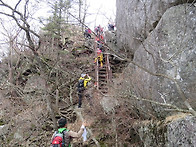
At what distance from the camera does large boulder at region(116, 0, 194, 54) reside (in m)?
6.17

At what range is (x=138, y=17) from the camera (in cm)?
741

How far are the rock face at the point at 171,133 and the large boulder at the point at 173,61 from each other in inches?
17.7

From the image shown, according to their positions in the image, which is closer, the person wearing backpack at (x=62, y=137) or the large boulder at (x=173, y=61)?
the person wearing backpack at (x=62, y=137)

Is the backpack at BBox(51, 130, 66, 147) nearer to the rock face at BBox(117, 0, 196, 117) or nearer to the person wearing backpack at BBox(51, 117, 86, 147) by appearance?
the person wearing backpack at BBox(51, 117, 86, 147)

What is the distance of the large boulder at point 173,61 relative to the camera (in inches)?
180

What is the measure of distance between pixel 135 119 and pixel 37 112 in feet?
17.9

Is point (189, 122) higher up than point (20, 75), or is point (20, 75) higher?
point (20, 75)

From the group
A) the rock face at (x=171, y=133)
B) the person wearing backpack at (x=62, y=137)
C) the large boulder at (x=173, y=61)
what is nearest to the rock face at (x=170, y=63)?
the large boulder at (x=173, y=61)

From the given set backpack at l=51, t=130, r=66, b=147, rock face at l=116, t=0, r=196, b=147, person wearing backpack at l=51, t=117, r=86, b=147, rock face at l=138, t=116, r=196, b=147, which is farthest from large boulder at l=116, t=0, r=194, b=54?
backpack at l=51, t=130, r=66, b=147

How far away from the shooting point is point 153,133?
501 cm

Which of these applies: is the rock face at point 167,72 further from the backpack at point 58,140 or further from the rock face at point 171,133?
the backpack at point 58,140

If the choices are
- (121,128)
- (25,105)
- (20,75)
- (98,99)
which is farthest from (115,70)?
(20,75)

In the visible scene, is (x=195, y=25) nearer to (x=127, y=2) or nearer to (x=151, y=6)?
(x=151, y=6)

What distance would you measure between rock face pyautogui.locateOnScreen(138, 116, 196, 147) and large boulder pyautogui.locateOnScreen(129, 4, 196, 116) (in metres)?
0.45
